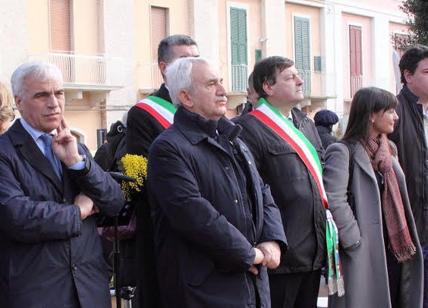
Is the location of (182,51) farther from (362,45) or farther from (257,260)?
(362,45)

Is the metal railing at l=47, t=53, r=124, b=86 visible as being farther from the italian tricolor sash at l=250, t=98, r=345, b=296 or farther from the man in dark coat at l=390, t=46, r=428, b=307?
the italian tricolor sash at l=250, t=98, r=345, b=296

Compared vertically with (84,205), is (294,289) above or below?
below

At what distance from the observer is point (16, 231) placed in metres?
3.07

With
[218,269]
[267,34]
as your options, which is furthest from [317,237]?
[267,34]

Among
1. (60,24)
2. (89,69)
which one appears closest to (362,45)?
(89,69)

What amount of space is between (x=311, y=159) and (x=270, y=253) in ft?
3.17

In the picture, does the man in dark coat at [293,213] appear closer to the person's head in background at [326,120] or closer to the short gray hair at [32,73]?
the short gray hair at [32,73]

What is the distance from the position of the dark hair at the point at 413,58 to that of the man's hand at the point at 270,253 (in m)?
2.18

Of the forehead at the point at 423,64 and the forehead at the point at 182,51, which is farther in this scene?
the forehead at the point at 423,64

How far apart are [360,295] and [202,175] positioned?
1.71 m

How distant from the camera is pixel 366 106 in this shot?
4672 mm

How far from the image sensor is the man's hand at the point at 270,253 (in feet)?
11.4

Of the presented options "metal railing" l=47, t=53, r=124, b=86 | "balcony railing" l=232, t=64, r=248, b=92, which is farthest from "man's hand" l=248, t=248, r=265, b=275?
"balcony railing" l=232, t=64, r=248, b=92

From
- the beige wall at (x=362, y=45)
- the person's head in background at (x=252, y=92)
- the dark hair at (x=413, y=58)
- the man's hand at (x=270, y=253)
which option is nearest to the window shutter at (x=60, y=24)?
the beige wall at (x=362, y=45)
